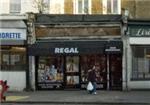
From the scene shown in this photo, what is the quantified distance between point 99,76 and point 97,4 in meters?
4.47

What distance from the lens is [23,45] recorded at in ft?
112

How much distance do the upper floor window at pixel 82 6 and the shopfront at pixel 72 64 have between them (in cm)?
195

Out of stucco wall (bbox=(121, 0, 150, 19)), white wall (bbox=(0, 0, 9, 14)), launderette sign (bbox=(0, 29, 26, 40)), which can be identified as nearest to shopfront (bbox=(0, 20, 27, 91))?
launderette sign (bbox=(0, 29, 26, 40))

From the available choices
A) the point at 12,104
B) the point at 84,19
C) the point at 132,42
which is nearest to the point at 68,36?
the point at 84,19

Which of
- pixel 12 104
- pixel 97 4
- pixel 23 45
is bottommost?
pixel 12 104

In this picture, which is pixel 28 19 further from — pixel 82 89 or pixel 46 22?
pixel 82 89

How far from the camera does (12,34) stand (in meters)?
34.0

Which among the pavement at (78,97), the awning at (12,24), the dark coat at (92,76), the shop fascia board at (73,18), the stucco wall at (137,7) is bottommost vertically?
the pavement at (78,97)

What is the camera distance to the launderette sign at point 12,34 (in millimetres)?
33953

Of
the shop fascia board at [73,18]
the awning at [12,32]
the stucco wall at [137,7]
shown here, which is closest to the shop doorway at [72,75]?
the shop fascia board at [73,18]

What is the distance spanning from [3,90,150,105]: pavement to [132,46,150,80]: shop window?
5.44ft

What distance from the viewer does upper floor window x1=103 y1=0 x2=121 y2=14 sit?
34031mm

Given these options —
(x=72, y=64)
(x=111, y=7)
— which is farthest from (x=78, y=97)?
(x=111, y=7)

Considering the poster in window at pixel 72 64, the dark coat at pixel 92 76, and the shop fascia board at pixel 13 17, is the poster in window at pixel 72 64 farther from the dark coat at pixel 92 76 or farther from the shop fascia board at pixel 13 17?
the shop fascia board at pixel 13 17
